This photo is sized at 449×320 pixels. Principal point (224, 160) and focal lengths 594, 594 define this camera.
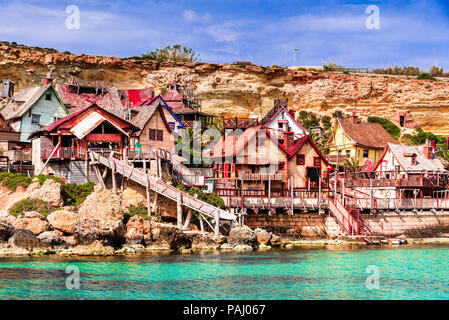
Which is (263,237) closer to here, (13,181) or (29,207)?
(29,207)

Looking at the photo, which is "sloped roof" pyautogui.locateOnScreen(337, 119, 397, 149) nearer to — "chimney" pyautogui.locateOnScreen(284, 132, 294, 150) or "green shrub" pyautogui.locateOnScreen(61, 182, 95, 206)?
"chimney" pyautogui.locateOnScreen(284, 132, 294, 150)

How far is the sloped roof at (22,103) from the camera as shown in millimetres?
59906

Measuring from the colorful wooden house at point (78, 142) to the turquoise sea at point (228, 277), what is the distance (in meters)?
14.2

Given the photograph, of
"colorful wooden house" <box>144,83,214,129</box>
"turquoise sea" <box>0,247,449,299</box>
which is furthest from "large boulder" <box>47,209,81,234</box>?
"colorful wooden house" <box>144,83,214,129</box>

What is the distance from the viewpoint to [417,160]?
58.2 meters

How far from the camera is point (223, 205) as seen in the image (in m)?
48.6

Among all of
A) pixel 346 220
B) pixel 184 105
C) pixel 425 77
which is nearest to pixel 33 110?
pixel 184 105

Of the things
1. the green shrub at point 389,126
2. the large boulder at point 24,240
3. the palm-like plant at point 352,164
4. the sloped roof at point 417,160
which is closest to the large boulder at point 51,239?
the large boulder at point 24,240

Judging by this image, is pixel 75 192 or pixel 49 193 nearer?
pixel 49 193

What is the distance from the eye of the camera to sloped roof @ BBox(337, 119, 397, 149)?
7288 cm

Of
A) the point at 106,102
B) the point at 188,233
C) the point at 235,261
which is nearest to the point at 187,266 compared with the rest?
the point at 235,261

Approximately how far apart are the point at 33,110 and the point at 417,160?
127ft

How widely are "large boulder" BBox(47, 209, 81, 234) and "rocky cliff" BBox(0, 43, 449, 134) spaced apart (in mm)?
47644

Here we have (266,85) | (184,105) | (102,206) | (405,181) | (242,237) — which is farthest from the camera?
(266,85)
